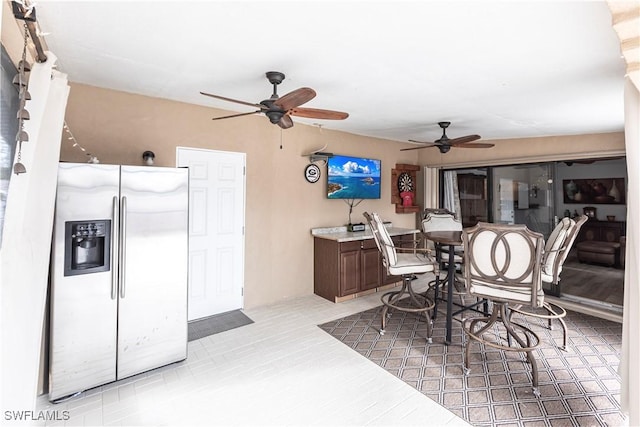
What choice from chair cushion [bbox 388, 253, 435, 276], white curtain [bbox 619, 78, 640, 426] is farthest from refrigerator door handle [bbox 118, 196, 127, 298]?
white curtain [bbox 619, 78, 640, 426]

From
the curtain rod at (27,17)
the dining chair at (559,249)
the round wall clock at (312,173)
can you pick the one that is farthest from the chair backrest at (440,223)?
the curtain rod at (27,17)

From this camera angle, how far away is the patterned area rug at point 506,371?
208 centimetres

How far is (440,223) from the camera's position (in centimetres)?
445

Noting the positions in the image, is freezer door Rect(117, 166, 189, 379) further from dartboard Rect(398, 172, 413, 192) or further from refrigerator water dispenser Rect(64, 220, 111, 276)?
dartboard Rect(398, 172, 413, 192)

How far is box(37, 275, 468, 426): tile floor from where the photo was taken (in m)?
2.02

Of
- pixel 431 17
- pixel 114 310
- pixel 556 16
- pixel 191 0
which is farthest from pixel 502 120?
pixel 114 310

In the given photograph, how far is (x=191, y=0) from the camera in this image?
63.0 inches

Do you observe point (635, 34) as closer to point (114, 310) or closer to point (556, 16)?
point (556, 16)

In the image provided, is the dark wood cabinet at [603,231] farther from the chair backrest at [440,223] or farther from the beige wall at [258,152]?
the beige wall at [258,152]

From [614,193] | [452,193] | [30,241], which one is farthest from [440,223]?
[30,241]

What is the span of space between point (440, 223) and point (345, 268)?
1.60 m

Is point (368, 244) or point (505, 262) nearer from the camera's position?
point (505, 262)

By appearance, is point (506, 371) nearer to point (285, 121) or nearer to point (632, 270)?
point (632, 270)

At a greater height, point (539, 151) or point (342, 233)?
point (539, 151)
